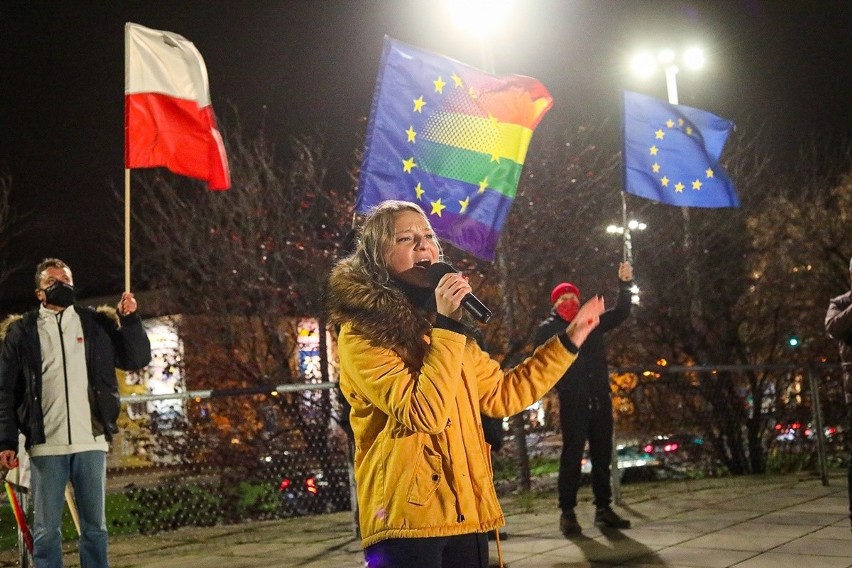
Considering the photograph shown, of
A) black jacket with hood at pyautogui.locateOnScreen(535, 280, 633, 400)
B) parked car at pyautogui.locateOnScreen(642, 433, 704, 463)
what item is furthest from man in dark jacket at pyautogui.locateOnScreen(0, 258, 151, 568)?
parked car at pyautogui.locateOnScreen(642, 433, 704, 463)

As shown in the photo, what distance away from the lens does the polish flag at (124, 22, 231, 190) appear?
7.19 metres

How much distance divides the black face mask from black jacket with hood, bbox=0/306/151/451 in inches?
4.3

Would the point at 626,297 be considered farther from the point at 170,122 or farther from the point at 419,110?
the point at 170,122

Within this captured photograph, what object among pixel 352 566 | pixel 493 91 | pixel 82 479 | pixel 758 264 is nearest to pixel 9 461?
pixel 82 479

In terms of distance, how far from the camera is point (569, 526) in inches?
320

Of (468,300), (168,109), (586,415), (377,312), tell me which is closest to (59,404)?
(168,109)

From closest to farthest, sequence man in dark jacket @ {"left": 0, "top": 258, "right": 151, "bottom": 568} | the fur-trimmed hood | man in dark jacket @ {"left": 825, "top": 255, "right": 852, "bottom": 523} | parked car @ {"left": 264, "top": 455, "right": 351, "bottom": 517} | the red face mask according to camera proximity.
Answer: the fur-trimmed hood
man in dark jacket @ {"left": 0, "top": 258, "right": 151, "bottom": 568}
man in dark jacket @ {"left": 825, "top": 255, "right": 852, "bottom": 523}
the red face mask
parked car @ {"left": 264, "top": 455, "right": 351, "bottom": 517}

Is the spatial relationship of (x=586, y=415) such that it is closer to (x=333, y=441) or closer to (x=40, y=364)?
(x=333, y=441)

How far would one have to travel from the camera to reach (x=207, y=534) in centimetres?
885

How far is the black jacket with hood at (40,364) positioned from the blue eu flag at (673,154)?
15.2 ft

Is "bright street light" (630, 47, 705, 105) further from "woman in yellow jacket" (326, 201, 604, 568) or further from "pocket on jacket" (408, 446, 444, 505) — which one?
"pocket on jacket" (408, 446, 444, 505)

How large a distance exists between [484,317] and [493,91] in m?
4.85

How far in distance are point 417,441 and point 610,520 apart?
5635 mm

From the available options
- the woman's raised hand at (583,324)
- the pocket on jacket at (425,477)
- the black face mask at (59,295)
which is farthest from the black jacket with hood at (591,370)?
the pocket on jacket at (425,477)
